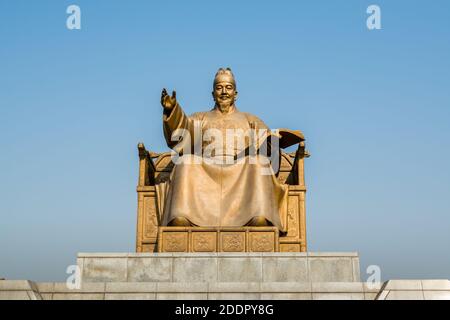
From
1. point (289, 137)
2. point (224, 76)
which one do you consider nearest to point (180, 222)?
point (289, 137)

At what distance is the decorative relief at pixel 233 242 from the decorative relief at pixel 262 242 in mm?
153

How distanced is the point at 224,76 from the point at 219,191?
2.40 metres

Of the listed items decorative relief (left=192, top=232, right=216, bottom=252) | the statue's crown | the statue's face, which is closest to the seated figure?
decorative relief (left=192, top=232, right=216, bottom=252)

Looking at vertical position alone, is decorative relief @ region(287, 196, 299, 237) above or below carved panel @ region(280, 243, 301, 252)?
above

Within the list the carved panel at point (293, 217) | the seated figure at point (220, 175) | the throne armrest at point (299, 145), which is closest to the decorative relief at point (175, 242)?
the seated figure at point (220, 175)

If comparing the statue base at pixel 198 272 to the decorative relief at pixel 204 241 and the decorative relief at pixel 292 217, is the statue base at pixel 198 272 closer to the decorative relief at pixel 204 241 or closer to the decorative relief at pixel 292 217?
the decorative relief at pixel 204 241

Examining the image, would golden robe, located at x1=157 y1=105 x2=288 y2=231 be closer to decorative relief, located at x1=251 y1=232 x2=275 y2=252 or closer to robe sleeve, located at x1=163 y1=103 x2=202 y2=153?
robe sleeve, located at x1=163 y1=103 x2=202 y2=153

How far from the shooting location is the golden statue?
975cm

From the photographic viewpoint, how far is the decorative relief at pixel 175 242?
960 centimetres

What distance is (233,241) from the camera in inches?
380

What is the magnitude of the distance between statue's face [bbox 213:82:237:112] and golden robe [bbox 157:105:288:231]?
113 cm

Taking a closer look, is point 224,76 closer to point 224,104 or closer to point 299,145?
point 224,104
